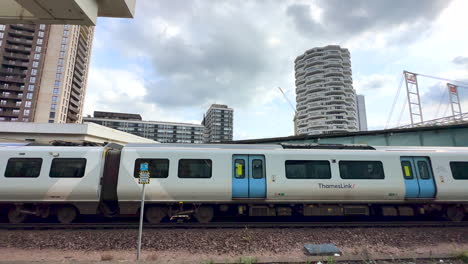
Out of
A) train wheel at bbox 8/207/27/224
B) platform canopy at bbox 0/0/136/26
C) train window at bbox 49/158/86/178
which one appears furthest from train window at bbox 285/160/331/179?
train wheel at bbox 8/207/27/224

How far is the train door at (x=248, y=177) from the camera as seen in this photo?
31.2 feet

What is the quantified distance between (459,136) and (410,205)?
36.0 feet

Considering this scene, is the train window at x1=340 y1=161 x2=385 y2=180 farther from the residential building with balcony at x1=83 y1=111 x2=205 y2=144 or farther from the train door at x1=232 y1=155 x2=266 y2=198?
the residential building with balcony at x1=83 y1=111 x2=205 y2=144

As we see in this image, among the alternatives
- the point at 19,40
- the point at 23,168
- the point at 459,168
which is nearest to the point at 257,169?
the point at 459,168

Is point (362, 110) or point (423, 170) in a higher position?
point (362, 110)

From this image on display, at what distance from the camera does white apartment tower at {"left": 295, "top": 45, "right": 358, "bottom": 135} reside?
94.2 meters

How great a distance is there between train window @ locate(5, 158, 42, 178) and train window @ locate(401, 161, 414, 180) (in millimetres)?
15393

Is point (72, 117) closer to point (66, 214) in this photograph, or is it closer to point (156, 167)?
point (66, 214)

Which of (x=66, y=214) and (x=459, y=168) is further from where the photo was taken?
(x=459, y=168)

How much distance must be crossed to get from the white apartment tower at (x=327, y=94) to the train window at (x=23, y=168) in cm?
9247

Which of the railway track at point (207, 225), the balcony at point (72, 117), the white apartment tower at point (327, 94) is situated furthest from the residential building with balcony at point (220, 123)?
the railway track at point (207, 225)

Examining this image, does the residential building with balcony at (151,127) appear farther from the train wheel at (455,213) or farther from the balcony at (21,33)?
the train wheel at (455,213)

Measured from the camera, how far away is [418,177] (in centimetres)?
1003

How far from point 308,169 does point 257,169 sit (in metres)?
2.19
